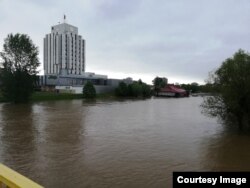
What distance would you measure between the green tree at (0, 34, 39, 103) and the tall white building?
234ft

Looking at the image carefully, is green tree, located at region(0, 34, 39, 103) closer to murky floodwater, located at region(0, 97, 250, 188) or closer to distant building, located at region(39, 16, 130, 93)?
murky floodwater, located at region(0, 97, 250, 188)

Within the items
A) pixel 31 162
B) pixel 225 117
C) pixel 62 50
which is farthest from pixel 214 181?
pixel 62 50

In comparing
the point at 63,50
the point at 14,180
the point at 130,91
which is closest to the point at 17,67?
the point at 130,91

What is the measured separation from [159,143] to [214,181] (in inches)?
338

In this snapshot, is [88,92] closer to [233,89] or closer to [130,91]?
[130,91]

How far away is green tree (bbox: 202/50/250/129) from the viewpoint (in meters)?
16.0

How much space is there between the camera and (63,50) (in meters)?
121

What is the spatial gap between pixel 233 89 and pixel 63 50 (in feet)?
361

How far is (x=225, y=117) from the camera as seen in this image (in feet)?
58.0

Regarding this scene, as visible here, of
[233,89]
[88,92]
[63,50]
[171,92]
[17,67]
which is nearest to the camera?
[233,89]

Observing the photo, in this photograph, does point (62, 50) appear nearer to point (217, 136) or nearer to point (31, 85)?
point (31, 85)

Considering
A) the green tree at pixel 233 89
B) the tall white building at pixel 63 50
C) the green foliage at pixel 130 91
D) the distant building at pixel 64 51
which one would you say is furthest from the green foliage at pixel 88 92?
the green tree at pixel 233 89

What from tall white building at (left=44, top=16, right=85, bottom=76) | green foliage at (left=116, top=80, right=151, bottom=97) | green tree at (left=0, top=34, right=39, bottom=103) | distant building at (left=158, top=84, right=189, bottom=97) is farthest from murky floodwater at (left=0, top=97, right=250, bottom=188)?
tall white building at (left=44, top=16, right=85, bottom=76)

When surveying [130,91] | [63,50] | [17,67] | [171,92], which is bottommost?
[171,92]
